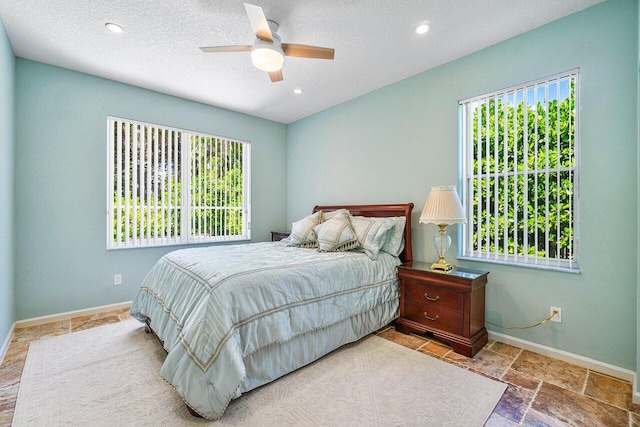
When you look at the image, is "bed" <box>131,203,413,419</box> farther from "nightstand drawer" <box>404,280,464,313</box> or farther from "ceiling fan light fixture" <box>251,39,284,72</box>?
"ceiling fan light fixture" <box>251,39,284,72</box>

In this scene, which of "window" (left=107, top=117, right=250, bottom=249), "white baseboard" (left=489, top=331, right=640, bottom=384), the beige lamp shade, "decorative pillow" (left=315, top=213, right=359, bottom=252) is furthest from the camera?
"window" (left=107, top=117, right=250, bottom=249)

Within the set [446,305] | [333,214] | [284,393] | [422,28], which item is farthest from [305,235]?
[422,28]

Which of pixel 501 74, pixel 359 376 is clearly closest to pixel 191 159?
pixel 359 376

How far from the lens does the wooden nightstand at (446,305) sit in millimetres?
2395

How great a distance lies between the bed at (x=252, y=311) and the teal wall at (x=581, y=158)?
108 cm

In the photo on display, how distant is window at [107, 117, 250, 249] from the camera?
11.8 feet

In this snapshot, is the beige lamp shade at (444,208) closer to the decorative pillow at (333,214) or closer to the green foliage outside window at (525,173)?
the green foliage outside window at (525,173)

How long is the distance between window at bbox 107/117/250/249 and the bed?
4.49ft

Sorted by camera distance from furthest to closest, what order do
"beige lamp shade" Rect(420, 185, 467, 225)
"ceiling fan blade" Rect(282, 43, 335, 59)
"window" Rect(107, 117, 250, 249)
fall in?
"window" Rect(107, 117, 250, 249) → "beige lamp shade" Rect(420, 185, 467, 225) → "ceiling fan blade" Rect(282, 43, 335, 59)

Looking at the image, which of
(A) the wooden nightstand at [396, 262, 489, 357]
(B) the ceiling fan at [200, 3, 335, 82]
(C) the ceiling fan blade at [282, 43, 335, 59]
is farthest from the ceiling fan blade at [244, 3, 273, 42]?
(A) the wooden nightstand at [396, 262, 489, 357]

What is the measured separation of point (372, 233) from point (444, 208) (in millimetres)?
754

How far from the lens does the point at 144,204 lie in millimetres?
3787

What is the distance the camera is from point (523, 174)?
2559mm

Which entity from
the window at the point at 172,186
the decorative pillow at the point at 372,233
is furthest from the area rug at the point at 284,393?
the window at the point at 172,186
